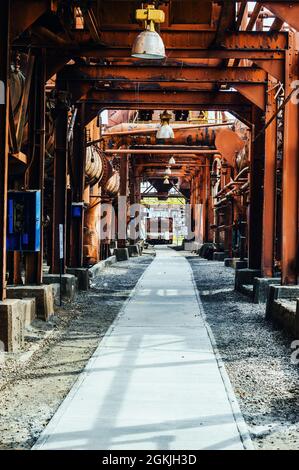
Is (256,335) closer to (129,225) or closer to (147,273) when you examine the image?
(147,273)

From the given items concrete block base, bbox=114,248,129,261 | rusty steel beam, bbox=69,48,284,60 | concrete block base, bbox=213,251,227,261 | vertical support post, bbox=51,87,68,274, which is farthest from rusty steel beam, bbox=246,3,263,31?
concrete block base, bbox=114,248,129,261

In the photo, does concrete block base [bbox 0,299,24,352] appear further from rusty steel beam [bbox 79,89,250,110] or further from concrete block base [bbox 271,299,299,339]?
rusty steel beam [bbox 79,89,250,110]

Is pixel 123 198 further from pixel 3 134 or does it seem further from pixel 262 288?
pixel 3 134

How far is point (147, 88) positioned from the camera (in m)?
16.2

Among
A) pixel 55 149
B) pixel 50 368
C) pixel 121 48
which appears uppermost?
pixel 121 48

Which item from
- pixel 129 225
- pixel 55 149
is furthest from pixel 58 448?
pixel 129 225

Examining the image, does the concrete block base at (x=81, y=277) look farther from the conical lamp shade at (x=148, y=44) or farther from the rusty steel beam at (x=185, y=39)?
the conical lamp shade at (x=148, y=44)

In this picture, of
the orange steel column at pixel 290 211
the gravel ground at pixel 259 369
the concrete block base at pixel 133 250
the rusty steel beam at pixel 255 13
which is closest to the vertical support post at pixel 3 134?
the gravel ground at pixel 259 369

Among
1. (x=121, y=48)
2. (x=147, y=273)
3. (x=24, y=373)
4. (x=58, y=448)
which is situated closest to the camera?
(x=58, y=448)

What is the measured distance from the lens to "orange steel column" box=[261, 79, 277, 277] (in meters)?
14.6

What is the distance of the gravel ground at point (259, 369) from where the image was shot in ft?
18.5

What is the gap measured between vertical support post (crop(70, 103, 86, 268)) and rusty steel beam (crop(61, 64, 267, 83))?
268 cm

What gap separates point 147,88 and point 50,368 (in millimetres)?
9621

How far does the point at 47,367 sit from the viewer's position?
800 centimetres
